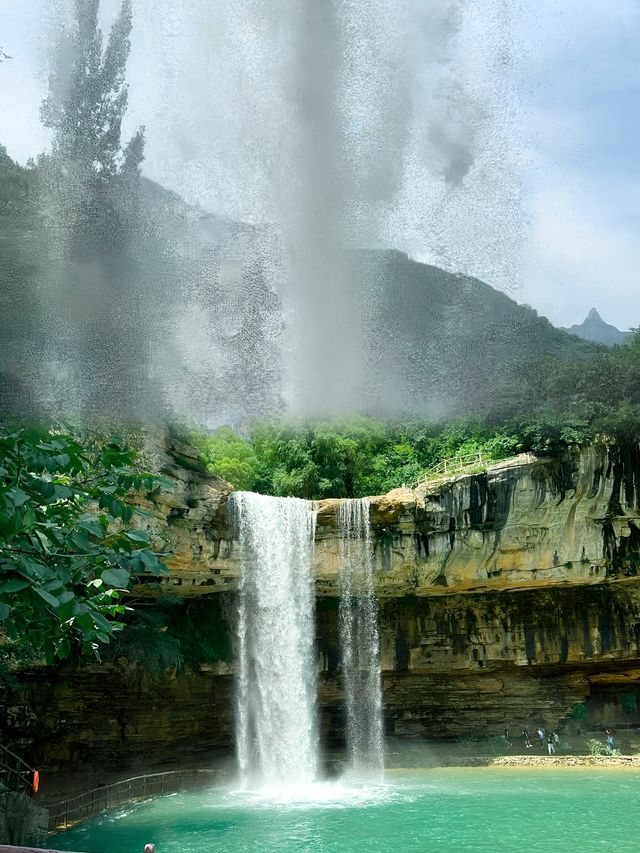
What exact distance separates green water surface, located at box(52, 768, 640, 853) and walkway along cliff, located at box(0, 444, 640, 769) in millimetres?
3867

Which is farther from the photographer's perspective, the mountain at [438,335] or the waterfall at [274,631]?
the waterfall at [274,631]

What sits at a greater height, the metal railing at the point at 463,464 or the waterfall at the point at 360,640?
the metal railing at the point at 463,464

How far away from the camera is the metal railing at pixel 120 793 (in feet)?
48.4

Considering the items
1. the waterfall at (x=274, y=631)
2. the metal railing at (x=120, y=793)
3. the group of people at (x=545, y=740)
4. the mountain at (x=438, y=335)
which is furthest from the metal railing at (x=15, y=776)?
the group of people at (x=545, y=740)

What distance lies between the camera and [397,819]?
15086mm

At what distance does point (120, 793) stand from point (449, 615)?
11.0 m

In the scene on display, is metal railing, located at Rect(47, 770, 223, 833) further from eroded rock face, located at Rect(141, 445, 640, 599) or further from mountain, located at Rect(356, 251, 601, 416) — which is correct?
mountain, located at Rect(356, 251, 601, 416)

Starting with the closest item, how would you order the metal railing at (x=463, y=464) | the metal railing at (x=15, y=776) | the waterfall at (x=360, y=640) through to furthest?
the metal railing at (x=15, y=776) < the metal railing at (x=463, y=464) < the waterfall at (x=360, y=640)

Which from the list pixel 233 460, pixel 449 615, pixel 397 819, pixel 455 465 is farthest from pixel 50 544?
pixel 233 460

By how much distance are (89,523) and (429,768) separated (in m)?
19.8

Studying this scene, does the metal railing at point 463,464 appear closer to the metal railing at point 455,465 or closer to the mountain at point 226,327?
the metal railing at point 455,465

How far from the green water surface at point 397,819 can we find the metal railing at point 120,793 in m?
0.36

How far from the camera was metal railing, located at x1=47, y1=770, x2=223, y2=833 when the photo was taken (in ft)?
48.4

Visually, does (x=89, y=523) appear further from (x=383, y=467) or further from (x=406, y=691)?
(x=383, y=467)
